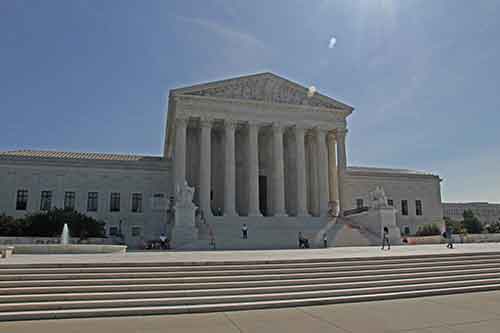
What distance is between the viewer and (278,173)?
151ft

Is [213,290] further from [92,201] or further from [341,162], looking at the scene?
[92,201]

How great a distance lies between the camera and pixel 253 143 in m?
45.9

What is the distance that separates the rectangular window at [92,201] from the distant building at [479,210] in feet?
331

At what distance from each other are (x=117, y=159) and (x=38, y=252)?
30.2 meters

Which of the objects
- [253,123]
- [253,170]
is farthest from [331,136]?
[253,170]

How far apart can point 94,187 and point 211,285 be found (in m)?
42.0

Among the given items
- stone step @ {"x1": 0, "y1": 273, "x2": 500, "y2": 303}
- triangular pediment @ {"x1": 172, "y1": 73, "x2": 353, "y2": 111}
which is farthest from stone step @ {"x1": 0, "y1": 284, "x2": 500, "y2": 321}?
triangular pediment @ {"x1": 172, "y1": 73, "x2": 353, "y2": 111}

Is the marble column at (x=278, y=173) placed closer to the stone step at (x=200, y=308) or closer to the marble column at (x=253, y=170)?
the marble column at (x=253, y=170)

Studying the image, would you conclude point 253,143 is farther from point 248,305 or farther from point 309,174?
point 248,305

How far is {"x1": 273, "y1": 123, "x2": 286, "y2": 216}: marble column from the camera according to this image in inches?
1793

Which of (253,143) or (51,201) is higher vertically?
(253,143)

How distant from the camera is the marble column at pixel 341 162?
48.4 metres

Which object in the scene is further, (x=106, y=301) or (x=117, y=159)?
(x=117, y=159)

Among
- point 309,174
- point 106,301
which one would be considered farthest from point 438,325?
point 309,174
